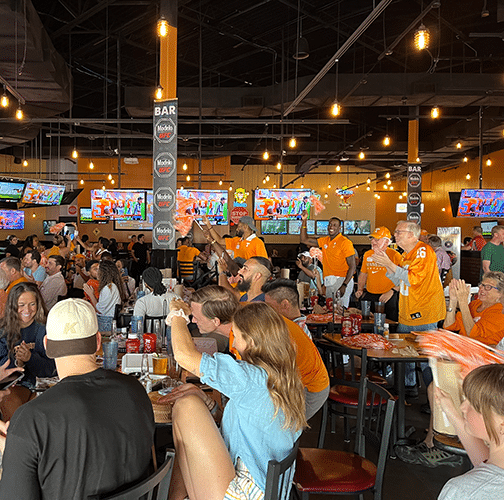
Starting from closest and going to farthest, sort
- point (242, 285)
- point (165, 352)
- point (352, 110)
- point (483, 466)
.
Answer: point (483, 466), point (165, 352), point (242, 285), point (352, 110)

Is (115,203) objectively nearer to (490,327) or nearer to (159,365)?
(159,365)

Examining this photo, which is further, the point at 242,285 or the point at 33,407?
the point at 242,285

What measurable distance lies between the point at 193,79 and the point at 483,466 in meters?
14.2

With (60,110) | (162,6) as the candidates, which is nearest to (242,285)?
(162,6)

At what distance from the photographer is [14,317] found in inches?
148

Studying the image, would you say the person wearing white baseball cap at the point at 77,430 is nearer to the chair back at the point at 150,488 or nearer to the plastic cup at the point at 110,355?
the chair back at the point at 150,488

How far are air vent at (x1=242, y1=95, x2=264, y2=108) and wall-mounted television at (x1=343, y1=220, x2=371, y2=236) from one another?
12.3 m

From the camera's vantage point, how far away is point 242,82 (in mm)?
14719

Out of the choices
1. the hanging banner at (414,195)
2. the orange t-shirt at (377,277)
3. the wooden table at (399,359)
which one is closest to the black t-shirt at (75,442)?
the wooden table at (399,359)

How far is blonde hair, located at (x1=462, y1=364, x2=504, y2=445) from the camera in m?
1.64

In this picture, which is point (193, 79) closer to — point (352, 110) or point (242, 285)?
point (352, 110)

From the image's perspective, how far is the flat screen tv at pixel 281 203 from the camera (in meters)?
12.0

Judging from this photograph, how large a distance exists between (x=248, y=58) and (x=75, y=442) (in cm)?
1246

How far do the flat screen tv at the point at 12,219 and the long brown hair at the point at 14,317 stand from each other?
50.0 feet
